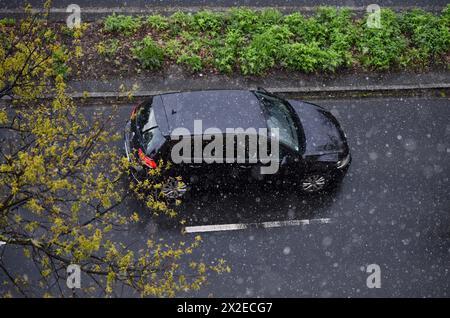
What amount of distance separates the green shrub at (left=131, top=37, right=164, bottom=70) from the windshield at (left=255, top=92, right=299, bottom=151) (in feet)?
9.89

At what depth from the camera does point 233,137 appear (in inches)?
404

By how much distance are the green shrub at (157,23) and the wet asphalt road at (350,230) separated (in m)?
2.65

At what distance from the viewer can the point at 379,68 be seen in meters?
13.6

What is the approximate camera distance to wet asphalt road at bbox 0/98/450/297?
1022cm

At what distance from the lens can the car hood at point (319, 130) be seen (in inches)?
430

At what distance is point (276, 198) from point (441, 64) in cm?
604

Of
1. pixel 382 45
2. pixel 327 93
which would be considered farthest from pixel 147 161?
pixel 382 45

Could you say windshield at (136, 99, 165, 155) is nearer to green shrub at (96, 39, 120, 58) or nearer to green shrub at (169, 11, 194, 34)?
green shrub at (96, 39, 120, 58)

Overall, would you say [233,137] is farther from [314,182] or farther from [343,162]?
[343,162]

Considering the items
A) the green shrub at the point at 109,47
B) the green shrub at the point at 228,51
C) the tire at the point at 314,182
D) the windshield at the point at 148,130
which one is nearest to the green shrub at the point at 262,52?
the green shrub at the point at 228,51

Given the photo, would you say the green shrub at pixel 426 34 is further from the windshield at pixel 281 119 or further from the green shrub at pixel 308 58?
the windshield at pixel 281 119

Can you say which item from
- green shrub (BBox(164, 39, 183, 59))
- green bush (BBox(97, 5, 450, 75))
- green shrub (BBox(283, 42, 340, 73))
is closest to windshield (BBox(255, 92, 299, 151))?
green bush (BBox(97, 5, 450, 75))

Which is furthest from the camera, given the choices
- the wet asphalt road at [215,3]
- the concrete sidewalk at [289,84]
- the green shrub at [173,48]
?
the wet asphalt road at [215,3]

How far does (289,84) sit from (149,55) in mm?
3319
